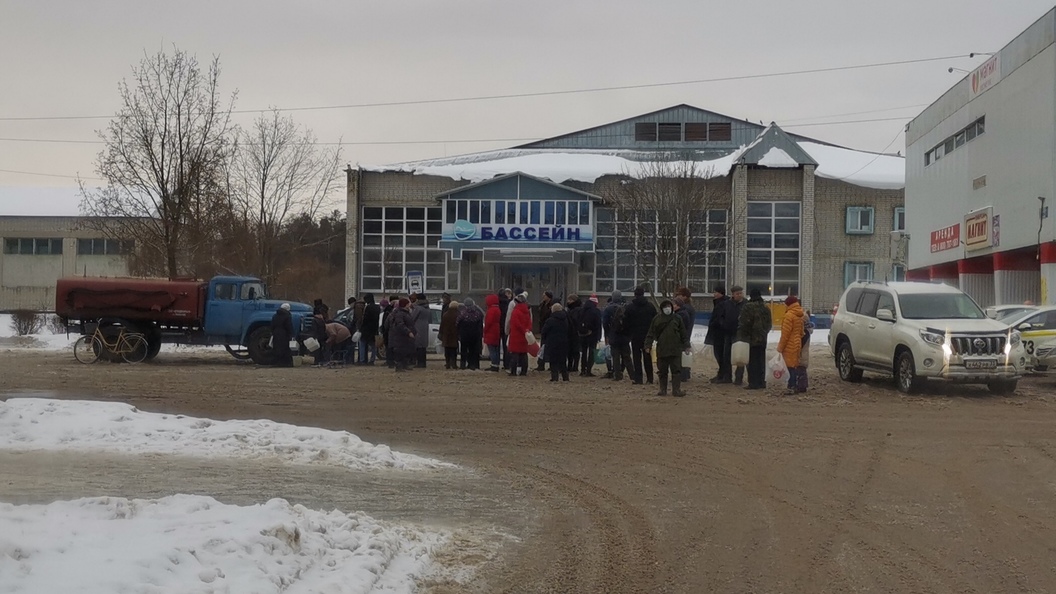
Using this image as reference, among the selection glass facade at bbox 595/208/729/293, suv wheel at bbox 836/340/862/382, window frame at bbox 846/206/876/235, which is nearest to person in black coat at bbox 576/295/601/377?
suv wheel at bbox 836/340/862/382

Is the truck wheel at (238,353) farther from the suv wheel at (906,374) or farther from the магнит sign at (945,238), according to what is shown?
the магнит sign at (945,238)

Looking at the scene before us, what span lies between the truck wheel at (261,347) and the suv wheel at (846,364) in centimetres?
1269

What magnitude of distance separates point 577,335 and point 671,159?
34.2 m

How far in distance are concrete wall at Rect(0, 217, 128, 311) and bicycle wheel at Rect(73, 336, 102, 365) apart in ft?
175

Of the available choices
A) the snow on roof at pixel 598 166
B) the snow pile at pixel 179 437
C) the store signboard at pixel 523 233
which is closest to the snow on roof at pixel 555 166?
the snow on roof at pixel 598 166

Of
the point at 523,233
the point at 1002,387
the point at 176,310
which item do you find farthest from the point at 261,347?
the point at 523,233

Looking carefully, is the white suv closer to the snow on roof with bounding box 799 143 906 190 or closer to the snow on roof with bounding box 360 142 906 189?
the snow on roof with bounding box 360 142 906 189

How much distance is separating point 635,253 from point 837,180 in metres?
13.3

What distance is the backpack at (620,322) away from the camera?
66.3 ft

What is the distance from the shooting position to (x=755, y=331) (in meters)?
18.8

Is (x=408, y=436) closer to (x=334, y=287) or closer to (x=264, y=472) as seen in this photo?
(x=264, y=472)

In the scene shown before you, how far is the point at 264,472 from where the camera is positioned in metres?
10.3

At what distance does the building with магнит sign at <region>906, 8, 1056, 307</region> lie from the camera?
107ft

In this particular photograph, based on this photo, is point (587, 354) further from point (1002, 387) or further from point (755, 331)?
point (1002, 387)
